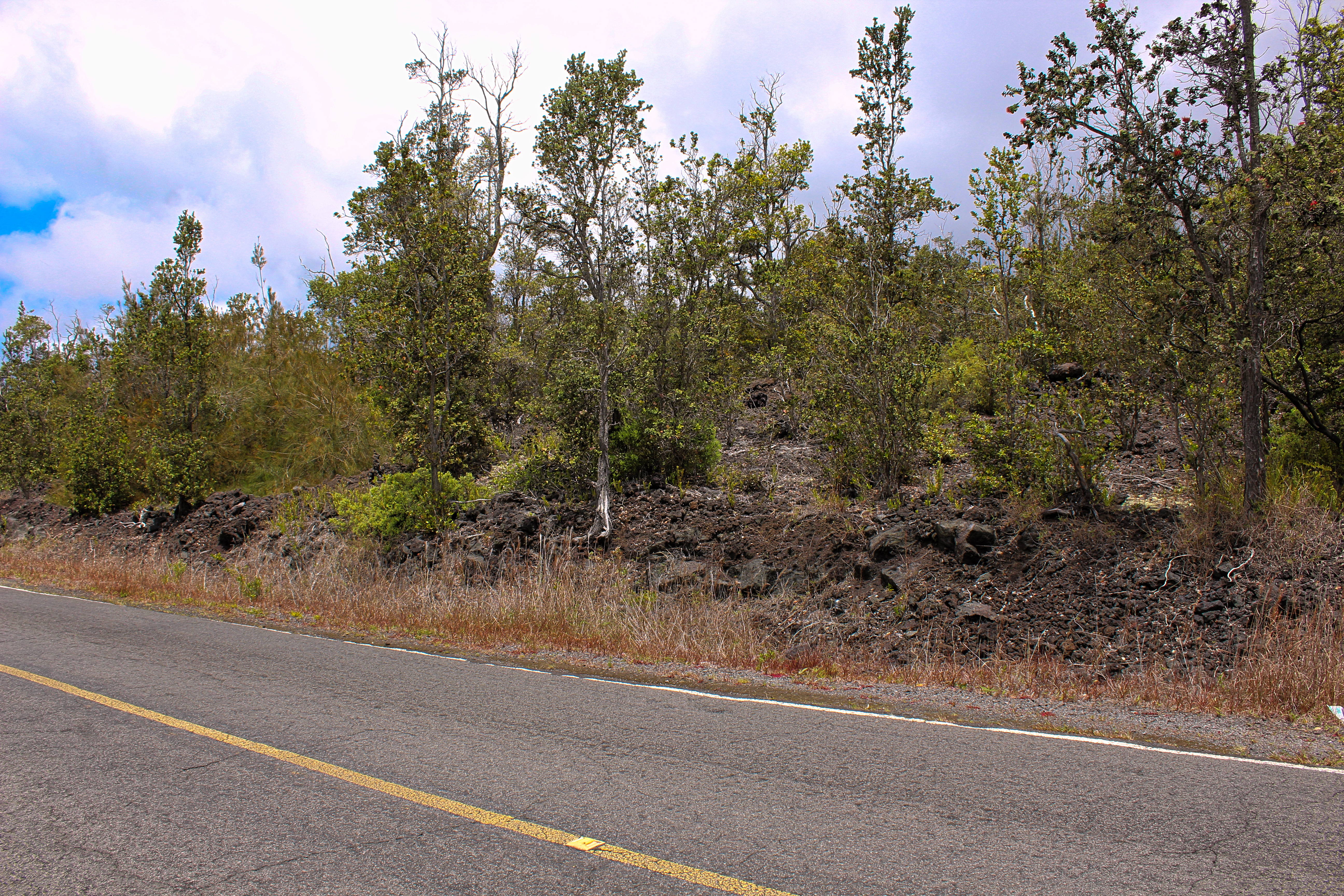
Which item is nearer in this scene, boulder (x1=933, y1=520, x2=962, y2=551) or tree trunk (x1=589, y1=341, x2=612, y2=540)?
boulder (x1=933, y1=520, x2=962, y2=551)

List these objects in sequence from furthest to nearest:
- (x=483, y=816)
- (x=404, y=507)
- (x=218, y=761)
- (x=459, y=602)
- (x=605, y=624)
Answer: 1. (x=404, y=507)
2. (x=459, y=602)
3. (x=605, y=624)
4. (x=218, y=761)
5. (x=483, y=816)

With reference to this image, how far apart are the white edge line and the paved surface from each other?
4.1 inches

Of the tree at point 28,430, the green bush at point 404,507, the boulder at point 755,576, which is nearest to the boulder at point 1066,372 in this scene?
the boulder at point 755,576

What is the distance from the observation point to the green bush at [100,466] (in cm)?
2334

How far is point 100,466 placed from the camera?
76.8ft

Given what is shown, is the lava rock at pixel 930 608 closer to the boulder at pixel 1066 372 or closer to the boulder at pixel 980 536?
the boulder at pixel 980 536

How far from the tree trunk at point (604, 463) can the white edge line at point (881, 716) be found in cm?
552

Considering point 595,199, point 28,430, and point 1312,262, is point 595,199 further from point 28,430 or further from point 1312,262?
point 28,430

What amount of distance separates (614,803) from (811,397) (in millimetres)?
11915

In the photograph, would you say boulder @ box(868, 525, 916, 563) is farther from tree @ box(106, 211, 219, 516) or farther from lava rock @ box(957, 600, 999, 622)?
tree @ box(106, 211, 219, 516)

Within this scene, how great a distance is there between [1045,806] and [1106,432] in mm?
10725

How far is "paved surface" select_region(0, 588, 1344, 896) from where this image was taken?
123 inches

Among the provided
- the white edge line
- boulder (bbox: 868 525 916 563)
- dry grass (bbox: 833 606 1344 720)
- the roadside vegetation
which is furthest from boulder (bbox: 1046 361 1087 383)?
the white edge line

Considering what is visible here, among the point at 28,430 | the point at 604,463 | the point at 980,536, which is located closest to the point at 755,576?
the point at 980,536
